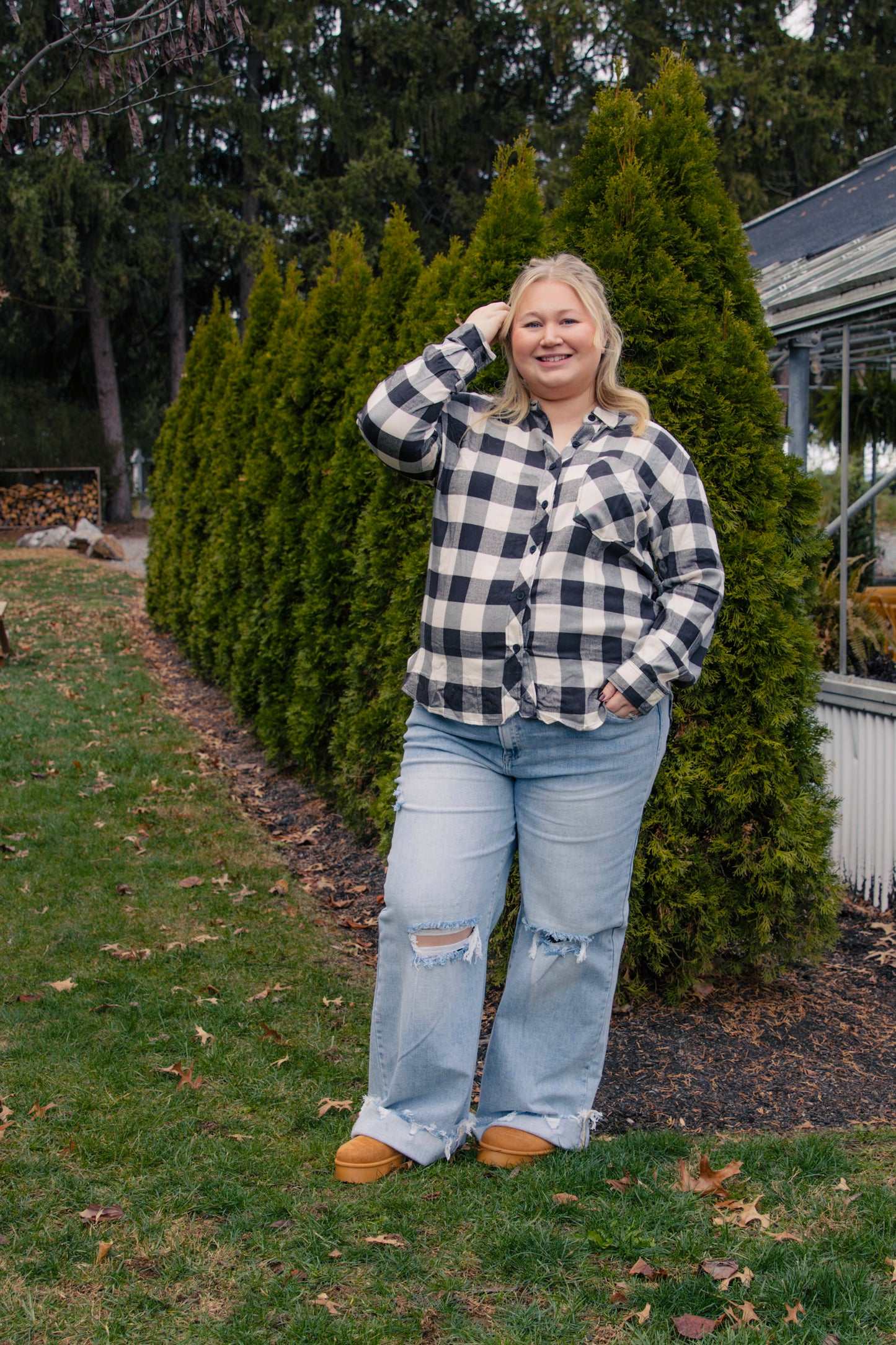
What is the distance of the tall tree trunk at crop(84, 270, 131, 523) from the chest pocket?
26930 mm

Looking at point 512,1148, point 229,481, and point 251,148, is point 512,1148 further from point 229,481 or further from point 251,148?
point 251,148

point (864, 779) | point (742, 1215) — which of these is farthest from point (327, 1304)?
point (864, 779)

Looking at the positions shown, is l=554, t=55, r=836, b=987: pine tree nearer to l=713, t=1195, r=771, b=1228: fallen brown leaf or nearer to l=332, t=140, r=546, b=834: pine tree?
l=332, t=140, r=546, b=834: pine tree

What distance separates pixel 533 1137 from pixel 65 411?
27.2 metres

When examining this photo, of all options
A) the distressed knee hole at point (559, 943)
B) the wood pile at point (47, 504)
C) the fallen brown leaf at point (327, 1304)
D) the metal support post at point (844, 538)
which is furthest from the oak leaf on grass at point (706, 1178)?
the wood pile at point (47, 504)

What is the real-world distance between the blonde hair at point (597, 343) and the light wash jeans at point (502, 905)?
732 millimetres

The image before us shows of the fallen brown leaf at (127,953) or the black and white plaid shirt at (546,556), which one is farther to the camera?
the fallen brown leaf at (127,953)

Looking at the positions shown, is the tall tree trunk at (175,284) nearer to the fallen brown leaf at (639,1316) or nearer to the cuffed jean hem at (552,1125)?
the cuffed jean hem at (552,1125)

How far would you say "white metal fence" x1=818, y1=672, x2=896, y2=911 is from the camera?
5340 mm

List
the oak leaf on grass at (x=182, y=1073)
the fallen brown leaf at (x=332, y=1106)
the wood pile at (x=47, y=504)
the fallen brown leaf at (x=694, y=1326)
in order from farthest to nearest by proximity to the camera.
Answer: the wood pile at (x=47, y=504)
the oak leaf on grass at (x=182, y=1073)
the fallen brown leaf at (x=332, y=1106)
the fallen brown leaf at (x=694, y=1326)

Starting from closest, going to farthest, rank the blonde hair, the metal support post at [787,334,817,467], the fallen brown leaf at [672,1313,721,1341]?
the fallen brown leaf at [672,1313,721,1341] < the blonde hair < the metal support post at [787,334,817,467]

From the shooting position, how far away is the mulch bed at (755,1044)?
3.37 meters

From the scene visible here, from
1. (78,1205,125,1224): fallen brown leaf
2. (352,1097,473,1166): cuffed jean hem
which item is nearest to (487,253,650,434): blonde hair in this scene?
(352,1097,473,1166): cuffed jean hem

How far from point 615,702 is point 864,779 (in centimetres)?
337
